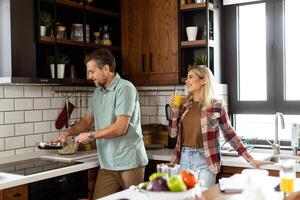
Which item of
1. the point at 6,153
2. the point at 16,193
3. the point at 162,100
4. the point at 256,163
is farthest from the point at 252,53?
the point at 16,193

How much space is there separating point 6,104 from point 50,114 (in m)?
0.46

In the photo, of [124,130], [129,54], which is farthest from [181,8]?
[124,130]

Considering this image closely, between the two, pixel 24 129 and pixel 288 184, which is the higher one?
pixel 24 129

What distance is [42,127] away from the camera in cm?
344

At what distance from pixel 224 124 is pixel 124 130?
708 mm

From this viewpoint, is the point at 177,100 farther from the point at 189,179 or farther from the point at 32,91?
the point at 189,179

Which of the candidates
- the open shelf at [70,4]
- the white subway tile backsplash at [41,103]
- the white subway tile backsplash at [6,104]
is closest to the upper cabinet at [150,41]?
the open shelf at [70,4]

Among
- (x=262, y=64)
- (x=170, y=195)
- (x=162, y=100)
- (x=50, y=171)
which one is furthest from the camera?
(x=162, y=100)

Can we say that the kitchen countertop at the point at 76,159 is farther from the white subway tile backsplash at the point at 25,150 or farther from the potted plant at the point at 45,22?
the potted plant at the point at 45,22

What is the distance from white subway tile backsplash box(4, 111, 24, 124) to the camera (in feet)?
10.3

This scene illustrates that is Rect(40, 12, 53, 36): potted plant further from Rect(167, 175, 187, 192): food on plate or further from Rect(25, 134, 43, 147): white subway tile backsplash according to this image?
Rect(167, 175, 187, 192): food on plate

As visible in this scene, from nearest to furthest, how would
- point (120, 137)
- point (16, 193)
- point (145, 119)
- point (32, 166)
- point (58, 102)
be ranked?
point (16, 193)
point (32, 166)
point (120, 137)
point (58, 102)
point (145, 119)

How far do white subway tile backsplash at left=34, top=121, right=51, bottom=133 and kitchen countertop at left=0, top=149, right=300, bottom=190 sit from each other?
17 cm

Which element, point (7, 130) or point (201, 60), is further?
point (201, 60)
